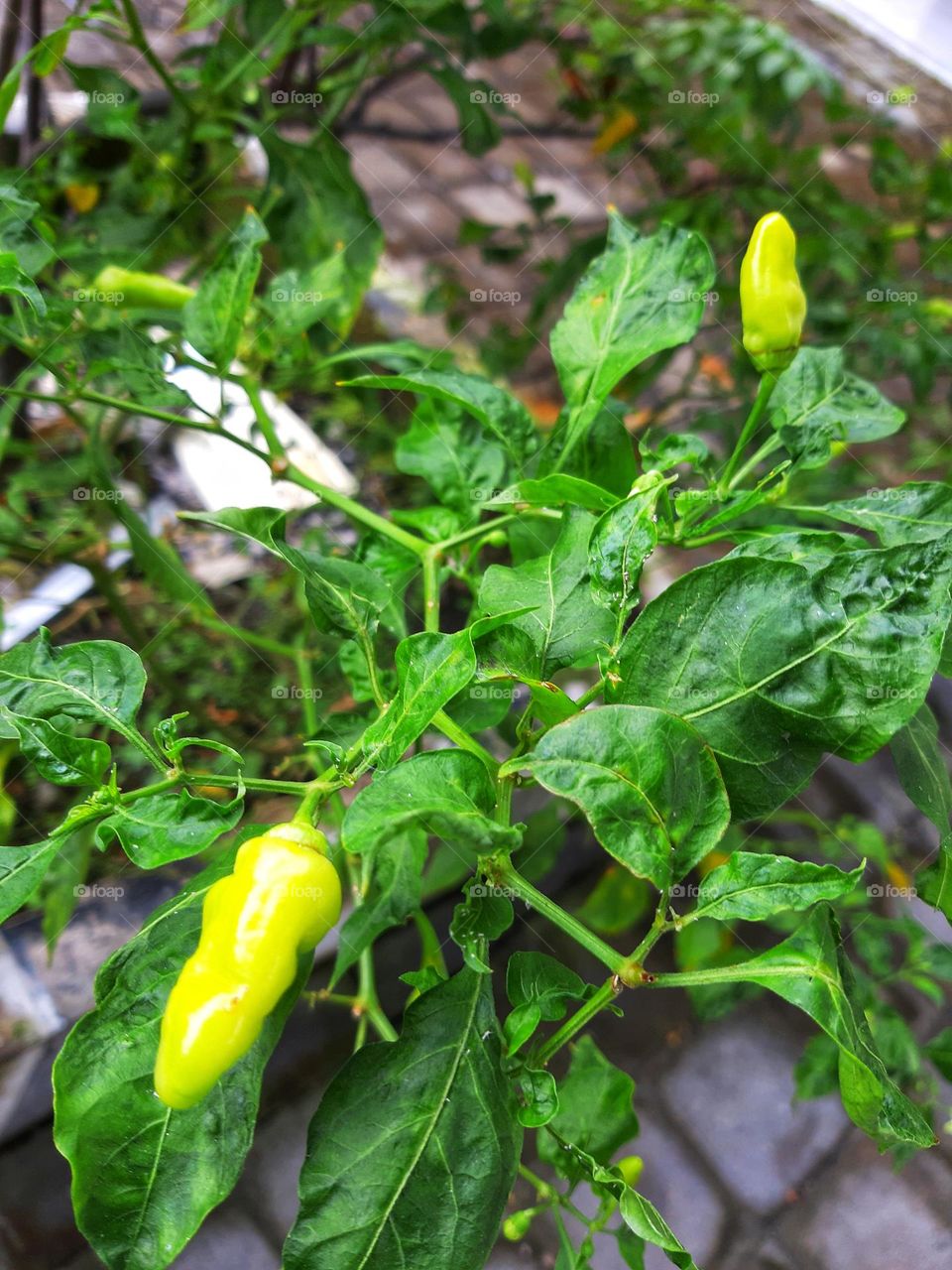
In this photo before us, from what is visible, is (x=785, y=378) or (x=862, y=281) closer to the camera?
(x=785, y=378)

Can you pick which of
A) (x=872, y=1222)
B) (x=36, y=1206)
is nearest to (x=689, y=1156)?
(x=872, y=1222)

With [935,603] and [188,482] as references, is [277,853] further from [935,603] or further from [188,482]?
[188,482]

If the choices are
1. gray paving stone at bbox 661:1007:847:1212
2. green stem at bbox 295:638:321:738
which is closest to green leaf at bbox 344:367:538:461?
green stem at bbox 295:638:321:738

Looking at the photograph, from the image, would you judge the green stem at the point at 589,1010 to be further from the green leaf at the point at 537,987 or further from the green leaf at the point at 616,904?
the green leaf at the point at 616,904

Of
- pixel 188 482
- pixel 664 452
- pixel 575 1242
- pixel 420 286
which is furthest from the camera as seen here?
pixel 420 286

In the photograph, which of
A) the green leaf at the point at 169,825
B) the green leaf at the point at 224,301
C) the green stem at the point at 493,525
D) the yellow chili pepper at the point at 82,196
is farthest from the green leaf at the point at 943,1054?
the yellow chili pepper at the point at 82,196

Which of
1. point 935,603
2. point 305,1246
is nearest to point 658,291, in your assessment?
point 935,603
